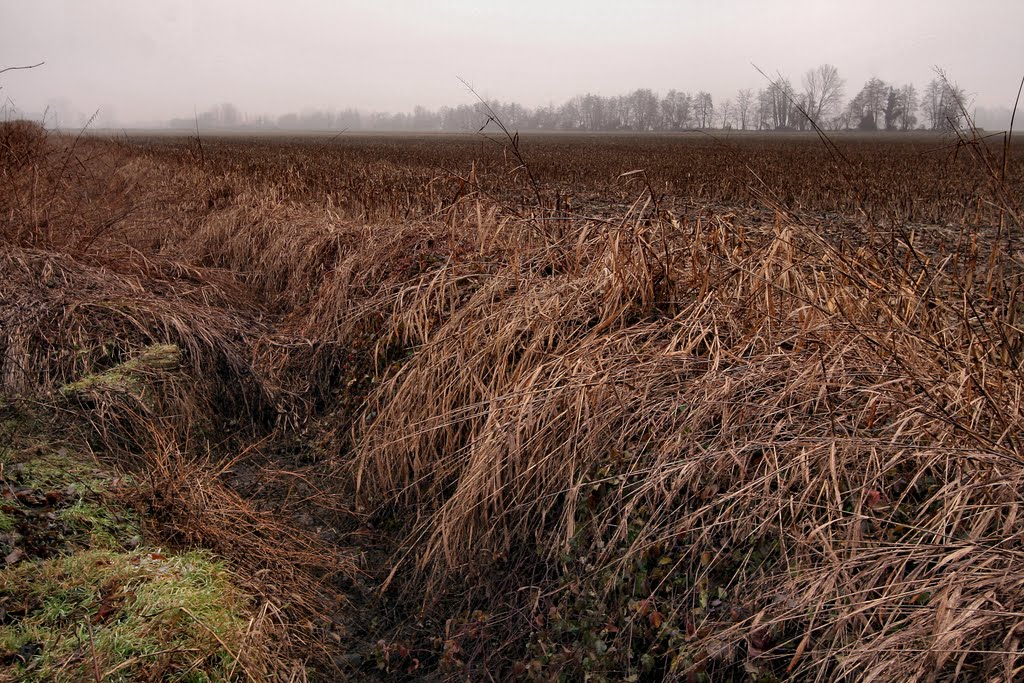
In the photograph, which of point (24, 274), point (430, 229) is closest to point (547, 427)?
point (430, 229)

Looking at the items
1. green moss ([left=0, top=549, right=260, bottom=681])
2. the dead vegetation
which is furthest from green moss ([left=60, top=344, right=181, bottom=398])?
green moss ([left=0, top=549, right=260, bottom=681])

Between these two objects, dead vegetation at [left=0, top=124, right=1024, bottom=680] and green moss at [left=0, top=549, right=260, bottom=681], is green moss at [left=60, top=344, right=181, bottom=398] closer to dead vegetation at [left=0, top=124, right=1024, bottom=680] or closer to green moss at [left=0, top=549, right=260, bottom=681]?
dead vegetation at [left=0, top=124, right=1024, bottom=680]

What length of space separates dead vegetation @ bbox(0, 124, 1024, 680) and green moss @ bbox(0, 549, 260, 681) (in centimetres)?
39

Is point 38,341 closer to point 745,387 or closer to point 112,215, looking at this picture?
point 112,215

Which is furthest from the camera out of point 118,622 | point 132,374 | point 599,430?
point 132,374

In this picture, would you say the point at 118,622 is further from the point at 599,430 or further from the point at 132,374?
the point at 132,374

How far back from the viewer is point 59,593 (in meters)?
2.23

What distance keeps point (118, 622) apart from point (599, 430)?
175cm

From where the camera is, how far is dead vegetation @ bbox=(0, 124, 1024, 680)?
200 centimetres

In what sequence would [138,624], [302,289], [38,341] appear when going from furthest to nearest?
1. [302,289]
2. [38,341]
3. [138,624]

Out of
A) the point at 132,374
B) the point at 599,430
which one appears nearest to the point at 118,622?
the point at 599,430

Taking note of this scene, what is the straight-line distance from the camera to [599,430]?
277 centimetres

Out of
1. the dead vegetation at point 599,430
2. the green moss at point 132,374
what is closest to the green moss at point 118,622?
the dead vegetation at point 599,430

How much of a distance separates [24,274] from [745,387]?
4661mm
